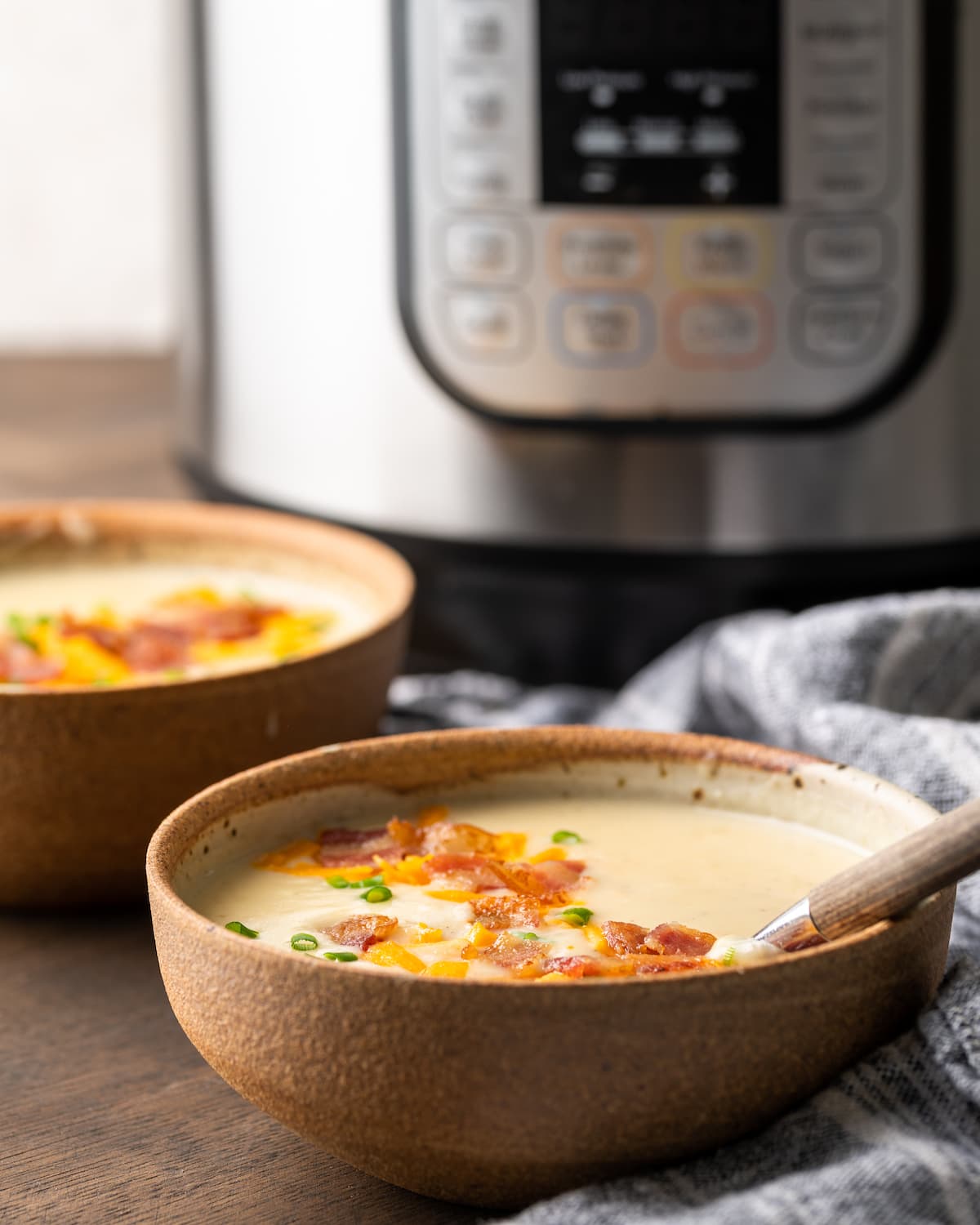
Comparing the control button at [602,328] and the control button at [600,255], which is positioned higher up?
the control button at [600,255]

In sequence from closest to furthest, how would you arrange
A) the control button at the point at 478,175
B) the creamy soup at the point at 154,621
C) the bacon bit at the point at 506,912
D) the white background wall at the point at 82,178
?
the bacon bit at the point at 506,912, the creamy soup at the point at 154,621, the control button at the point at 478,175, the white background wall at the point at 82,178

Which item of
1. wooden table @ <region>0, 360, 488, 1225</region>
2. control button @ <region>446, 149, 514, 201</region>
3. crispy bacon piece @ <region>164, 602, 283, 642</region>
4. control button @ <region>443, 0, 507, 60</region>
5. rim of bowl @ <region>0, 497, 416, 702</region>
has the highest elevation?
control button @ <region>443, 0, 507, 60</region>

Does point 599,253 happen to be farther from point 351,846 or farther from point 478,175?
point 351,846

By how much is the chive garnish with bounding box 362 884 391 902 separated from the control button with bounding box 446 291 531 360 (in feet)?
1.41

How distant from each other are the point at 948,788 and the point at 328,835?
0.87 ft

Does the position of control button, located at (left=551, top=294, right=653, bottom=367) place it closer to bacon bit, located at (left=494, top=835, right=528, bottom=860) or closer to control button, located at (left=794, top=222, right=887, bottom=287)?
control button, located at (left=794, top=222, right=887, bottom=287)

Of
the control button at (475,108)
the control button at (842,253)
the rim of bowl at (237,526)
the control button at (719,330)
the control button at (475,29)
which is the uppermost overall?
the control button at (475,29)

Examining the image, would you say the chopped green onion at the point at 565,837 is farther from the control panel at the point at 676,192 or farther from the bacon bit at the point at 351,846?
the control panel at the point at 676,192

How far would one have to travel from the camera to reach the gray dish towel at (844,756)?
0.48 meters

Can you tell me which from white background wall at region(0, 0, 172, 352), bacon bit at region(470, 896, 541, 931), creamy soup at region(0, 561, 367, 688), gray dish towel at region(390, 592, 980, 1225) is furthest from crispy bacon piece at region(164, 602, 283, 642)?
white background wall at region(0, 0, 172, 352)

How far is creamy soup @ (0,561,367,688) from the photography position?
32.4 inches

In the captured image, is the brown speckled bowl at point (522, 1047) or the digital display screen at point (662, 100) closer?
the brown speckled bowl at point (522, 1047)

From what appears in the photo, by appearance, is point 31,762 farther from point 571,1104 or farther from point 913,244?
point 913,244

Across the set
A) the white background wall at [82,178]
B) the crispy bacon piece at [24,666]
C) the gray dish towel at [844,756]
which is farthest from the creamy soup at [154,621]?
the white background wall at [82,178]
